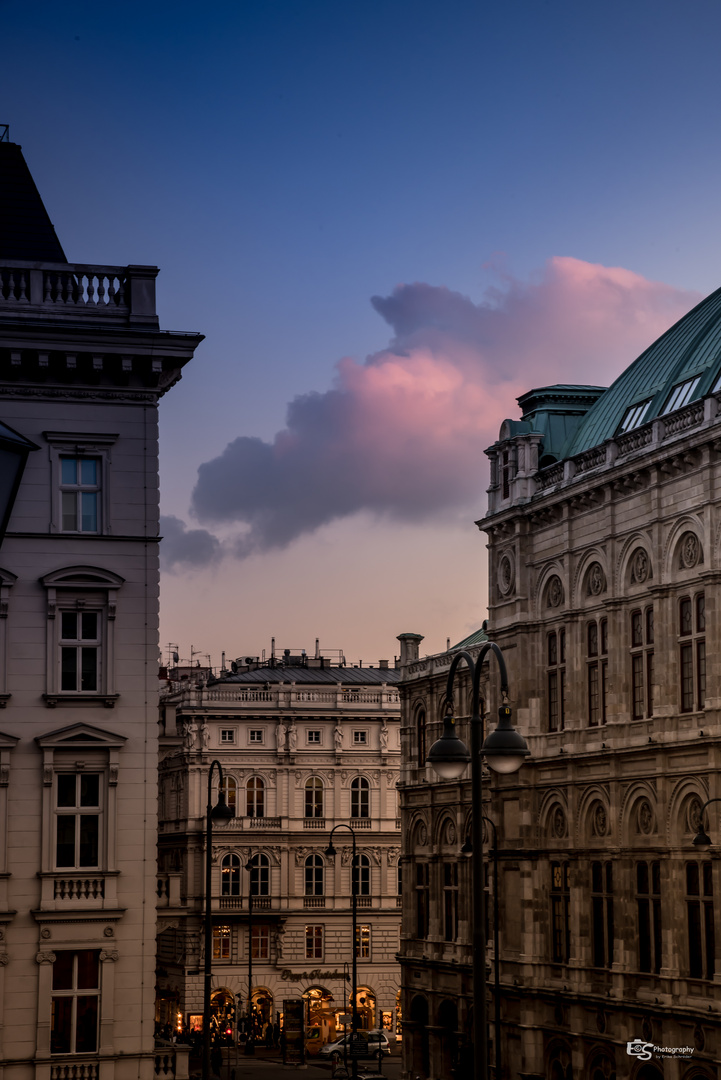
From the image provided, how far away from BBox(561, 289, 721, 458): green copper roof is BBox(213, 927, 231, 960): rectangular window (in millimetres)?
47545

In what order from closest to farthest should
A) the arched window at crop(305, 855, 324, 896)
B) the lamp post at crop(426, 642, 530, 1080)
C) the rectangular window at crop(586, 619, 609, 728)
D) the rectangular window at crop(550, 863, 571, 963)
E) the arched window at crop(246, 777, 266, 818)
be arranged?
the lamp post at crop(426, 642, 530, 1080)
the rectangular window at crop(586, 619, 609, 728)
the rectangular window at crop(550, 863, 571, 963)
the arched window at crop(305, 855, 324, 896)
the arched window at crop(246, 777, 266, 818)

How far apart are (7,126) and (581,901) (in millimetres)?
31098

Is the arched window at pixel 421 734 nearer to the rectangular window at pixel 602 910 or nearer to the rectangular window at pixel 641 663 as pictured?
the rectangular window at pixel 602 910

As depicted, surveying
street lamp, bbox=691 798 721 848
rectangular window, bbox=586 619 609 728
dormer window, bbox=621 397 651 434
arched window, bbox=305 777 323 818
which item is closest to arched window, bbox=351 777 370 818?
arched window, bbox=305 777 323 818

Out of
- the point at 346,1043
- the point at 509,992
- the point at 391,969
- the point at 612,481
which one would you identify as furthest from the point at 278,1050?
the point at 612,481

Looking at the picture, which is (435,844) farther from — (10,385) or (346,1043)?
(10,385)

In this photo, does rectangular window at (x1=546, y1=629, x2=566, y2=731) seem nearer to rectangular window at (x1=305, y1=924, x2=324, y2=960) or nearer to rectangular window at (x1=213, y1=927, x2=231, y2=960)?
rectangular window at (x1=305, y1=924, x2=324, y2=960)

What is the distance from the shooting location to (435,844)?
71.7 metres

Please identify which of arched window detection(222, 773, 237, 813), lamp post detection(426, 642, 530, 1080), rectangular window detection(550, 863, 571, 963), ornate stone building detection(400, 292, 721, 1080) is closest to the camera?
lamp post detection(426, 642, 530, 1080)

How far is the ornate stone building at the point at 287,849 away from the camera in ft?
327

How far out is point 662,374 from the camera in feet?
187

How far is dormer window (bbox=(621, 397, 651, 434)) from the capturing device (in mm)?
56625

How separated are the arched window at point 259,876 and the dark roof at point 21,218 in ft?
216

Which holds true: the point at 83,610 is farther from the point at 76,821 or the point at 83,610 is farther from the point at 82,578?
the point at 76,821
